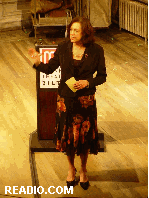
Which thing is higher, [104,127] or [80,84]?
[80,84]

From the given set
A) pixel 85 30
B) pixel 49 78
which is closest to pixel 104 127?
pixel 49 78

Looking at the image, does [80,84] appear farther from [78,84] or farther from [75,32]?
[75,32]

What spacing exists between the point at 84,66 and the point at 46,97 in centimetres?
84

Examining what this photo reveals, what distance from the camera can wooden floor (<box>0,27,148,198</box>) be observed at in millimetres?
3330

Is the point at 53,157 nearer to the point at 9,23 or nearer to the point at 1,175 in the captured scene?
the point at 1,175

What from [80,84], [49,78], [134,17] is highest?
[80,84]

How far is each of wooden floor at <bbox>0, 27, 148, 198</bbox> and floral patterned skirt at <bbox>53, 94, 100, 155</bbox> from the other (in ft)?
1.31

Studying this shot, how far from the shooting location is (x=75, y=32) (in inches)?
110

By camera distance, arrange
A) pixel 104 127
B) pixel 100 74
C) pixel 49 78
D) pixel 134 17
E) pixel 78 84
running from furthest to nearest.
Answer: pixel 134 17
pixel 104 127
pixel 49 78
pixel 100 74
pixel 78 84

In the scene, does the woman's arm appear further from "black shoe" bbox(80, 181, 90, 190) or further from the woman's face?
"black shoe" bbox(80, 181, 90, 190)

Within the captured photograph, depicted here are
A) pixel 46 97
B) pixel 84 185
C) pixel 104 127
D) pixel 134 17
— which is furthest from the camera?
pixel 134 17

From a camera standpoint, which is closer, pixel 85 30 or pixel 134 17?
pixel 85 30

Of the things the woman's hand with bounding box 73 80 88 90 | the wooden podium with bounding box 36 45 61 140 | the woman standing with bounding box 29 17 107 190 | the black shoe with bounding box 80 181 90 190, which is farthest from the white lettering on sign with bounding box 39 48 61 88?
the black shoe with bounding box 80 181 90 190

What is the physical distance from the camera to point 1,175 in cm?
343
